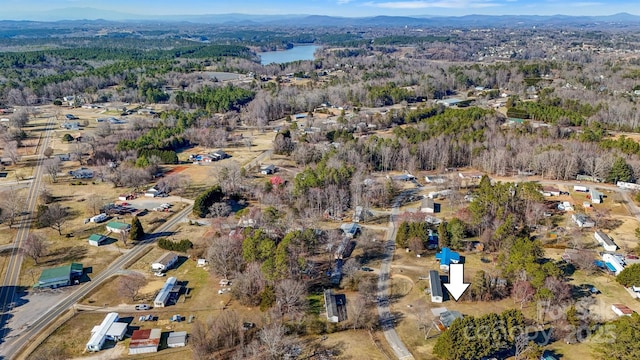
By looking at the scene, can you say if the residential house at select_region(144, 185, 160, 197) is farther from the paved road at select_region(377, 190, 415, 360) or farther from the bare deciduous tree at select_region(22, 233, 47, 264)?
the paved road at select_region(377, 190, 415, 360)

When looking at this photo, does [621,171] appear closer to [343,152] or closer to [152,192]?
[343,152]

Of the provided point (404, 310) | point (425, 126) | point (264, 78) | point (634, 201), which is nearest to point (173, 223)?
point (404, 310)

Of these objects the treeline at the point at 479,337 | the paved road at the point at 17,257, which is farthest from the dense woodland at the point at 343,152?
the paved road at the point at 17,257

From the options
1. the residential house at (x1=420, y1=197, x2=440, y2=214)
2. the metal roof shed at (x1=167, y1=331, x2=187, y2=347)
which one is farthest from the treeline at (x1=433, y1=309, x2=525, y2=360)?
the residential house at (x1=420, y1=197, x2=440, y2=214)

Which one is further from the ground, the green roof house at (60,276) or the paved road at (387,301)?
the green roof house at (60,276)

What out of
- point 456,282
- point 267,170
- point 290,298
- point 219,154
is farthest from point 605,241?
point 219,154

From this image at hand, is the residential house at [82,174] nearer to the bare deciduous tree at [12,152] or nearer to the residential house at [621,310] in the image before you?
the bare deciduous tree at [12,152]
